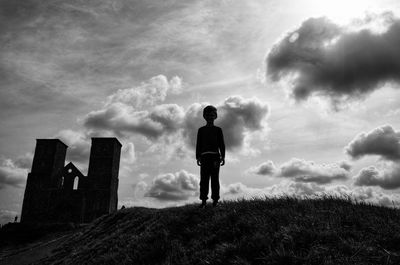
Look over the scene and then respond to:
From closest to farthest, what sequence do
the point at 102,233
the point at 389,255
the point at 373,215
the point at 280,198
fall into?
1. the point at 389,255
2. the point at 373,215
3. the point at 280,198
4. the point at 102,233

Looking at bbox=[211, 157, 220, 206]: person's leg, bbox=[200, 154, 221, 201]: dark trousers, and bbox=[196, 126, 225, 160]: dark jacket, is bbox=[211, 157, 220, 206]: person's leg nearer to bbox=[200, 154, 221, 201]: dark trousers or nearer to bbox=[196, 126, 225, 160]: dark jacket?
bbox=[200, 154, 221, 201]: dark trousers

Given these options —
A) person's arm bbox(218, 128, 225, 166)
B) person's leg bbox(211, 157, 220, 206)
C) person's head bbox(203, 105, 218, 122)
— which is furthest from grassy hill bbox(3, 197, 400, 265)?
person's head bbox(203, 105, 218, 122)

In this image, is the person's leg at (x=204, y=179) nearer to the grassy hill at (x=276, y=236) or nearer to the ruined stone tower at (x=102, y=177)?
the grassy hill at (x=276, y=236)

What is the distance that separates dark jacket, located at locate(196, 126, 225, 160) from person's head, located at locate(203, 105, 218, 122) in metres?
0.23

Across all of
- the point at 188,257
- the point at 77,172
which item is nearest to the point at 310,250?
the point at 188,257

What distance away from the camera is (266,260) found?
418cm

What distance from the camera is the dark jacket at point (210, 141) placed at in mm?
7762

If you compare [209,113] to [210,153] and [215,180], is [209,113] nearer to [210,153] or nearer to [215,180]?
[210,153]

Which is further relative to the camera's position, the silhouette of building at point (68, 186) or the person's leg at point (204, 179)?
the silhouette of building at point (68, 186)

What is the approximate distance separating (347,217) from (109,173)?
45452 millimetres

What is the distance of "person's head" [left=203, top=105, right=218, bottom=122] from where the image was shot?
7891mm

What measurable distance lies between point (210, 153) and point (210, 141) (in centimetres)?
30

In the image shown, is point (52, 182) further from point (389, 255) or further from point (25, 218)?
point (389, 255)

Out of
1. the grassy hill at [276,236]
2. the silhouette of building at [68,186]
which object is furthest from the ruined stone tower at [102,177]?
the grassy hill at [276,236]
